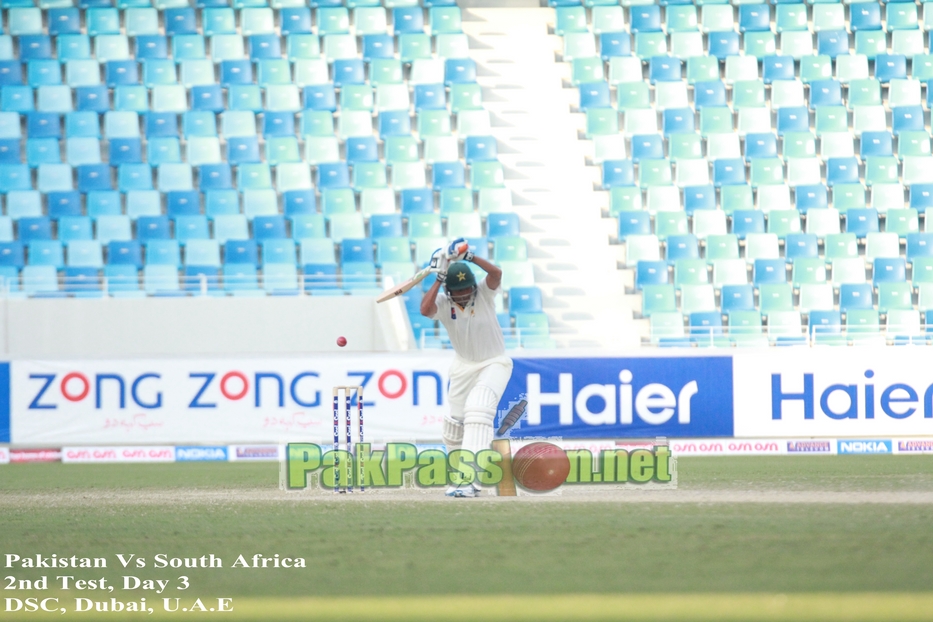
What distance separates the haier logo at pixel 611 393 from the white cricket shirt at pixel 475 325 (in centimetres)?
771

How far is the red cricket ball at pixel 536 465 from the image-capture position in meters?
9.91

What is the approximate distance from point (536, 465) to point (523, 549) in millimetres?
3433

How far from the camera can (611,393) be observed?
1728 cm

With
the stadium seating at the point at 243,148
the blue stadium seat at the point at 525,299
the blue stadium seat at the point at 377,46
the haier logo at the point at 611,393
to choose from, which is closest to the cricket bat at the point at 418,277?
the haier logo at the point at 611,393

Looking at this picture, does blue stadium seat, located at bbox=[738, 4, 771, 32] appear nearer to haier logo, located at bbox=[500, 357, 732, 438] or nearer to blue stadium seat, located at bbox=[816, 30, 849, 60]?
blue stadium seat, located at bbox=[816, 30, 849, 60]

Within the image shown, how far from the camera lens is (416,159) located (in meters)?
22.7

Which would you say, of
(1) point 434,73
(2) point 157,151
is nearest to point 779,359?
(1) point 434,73

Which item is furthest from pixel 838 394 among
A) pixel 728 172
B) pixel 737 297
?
pixel 728 172

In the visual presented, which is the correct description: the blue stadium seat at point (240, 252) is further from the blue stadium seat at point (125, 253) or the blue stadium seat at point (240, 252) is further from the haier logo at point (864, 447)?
the haier logo at point (864, 447)

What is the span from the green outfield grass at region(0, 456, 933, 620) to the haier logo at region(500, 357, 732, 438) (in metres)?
6.43

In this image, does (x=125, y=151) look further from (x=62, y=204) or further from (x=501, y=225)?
(x=501, y=225)

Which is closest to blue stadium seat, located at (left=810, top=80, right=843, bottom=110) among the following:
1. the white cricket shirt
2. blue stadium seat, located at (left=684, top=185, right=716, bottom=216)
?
blue stadium seat, located at (left=684, top=185, right=716, bottom=216)

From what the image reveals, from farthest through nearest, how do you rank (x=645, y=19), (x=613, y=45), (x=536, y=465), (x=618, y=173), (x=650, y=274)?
(x=645, y=19)
(x=613, y=45)
(x=618, y=173)
(x=650, y=274)
(x=536, y=465)

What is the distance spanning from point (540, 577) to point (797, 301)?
1701cm
